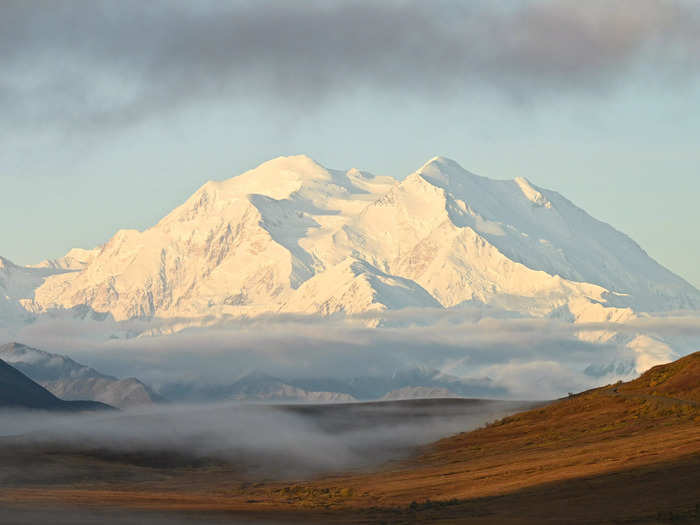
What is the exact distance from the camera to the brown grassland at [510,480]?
9444 centimetres

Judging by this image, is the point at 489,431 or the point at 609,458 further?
the point at 489,431

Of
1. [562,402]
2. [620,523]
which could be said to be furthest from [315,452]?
[620,523]

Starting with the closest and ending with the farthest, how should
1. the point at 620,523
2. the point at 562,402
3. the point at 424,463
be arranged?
the point at 620,523
the point at 424,463
the point at 562,402

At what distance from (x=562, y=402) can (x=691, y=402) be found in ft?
134

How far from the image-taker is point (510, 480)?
375 ft

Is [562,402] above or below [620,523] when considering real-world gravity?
above

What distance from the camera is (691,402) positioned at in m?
147

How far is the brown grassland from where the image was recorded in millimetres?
94438

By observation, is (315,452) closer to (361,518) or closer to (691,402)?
(691,402)

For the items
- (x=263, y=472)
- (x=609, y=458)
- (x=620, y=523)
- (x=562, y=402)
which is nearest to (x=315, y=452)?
(x=263, y=472)

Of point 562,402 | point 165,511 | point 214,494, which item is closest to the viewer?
point 165,511

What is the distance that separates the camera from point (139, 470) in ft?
627

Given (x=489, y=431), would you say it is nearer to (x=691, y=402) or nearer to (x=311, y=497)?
(x=691, y=402)

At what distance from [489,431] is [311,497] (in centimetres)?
6303
